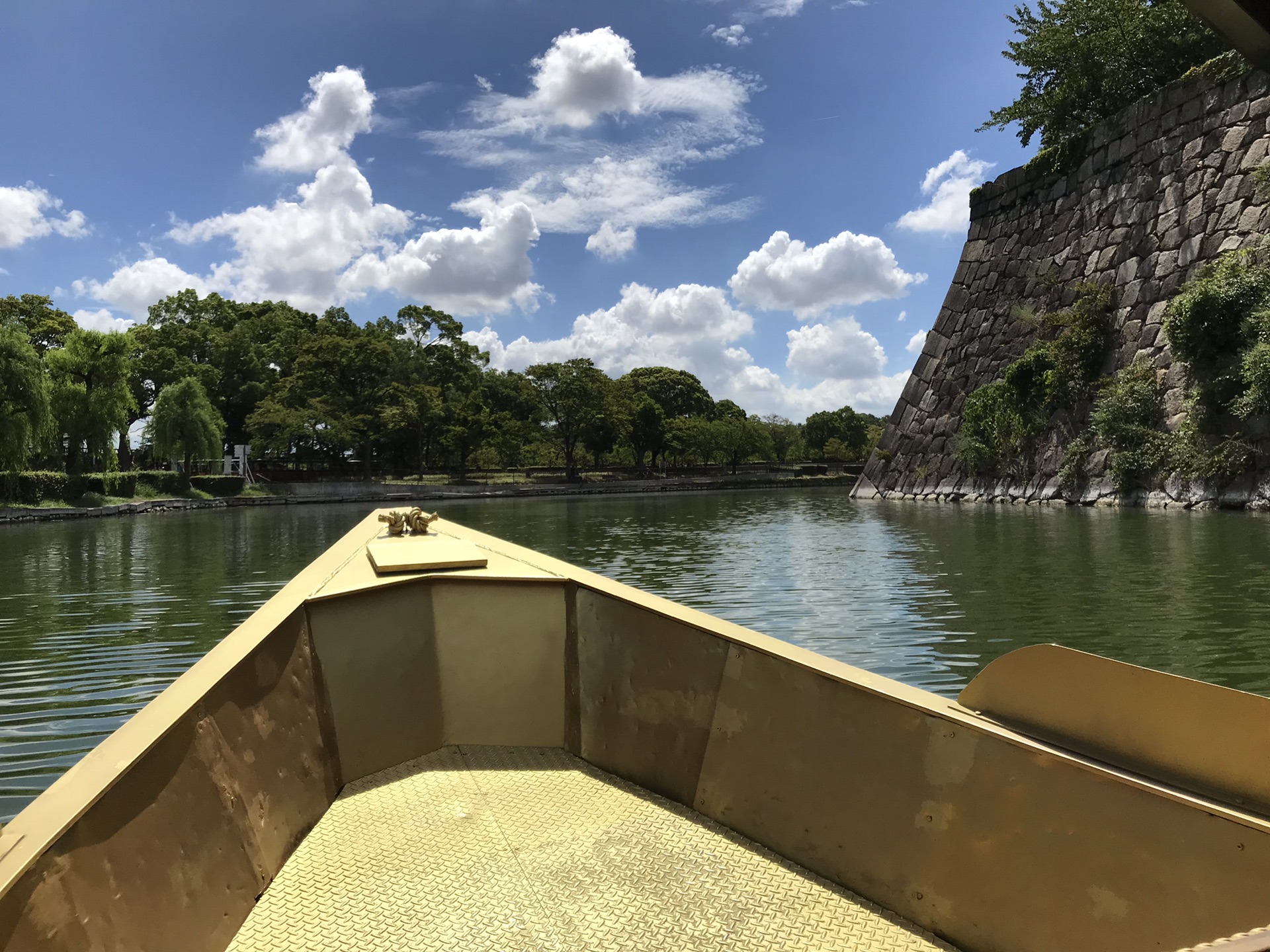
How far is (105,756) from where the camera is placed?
6.04 feet

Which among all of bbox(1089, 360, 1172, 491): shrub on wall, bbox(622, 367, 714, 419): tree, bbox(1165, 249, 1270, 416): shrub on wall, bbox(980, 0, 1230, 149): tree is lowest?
bbox(1089, 360, 1172, 491): shrub on wall

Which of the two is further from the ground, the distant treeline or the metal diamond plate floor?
the distant treeline

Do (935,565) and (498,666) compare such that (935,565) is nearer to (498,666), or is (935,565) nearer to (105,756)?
(498,666)

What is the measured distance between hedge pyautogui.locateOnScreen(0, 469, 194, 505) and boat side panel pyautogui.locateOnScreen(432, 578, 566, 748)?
1192 inches

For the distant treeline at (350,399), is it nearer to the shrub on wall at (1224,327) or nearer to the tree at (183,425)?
the tree at (183,425)

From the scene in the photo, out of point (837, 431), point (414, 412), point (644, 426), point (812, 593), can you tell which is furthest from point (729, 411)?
point (812, 593)

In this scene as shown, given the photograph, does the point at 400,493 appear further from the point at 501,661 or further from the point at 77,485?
the point at 501,661

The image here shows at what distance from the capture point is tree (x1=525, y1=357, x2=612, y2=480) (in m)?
51.7

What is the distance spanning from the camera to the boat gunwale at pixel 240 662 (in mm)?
1558

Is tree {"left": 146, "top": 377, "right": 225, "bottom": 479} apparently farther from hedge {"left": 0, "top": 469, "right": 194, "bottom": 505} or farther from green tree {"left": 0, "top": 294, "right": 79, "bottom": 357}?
green tree {"left": 0, "top": 294, "right": 79, "bottom": 357}

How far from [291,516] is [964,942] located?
2911cm

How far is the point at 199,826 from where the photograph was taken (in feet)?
6.68

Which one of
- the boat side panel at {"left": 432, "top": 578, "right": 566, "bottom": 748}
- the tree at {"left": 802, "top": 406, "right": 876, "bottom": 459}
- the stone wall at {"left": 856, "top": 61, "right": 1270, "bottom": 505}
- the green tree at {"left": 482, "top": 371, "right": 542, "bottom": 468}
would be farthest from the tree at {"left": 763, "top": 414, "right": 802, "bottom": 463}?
the boat side panel at {"left": 432, "top": 578, "right": 566, "bottom": 748}

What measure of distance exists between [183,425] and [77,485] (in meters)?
9.73
